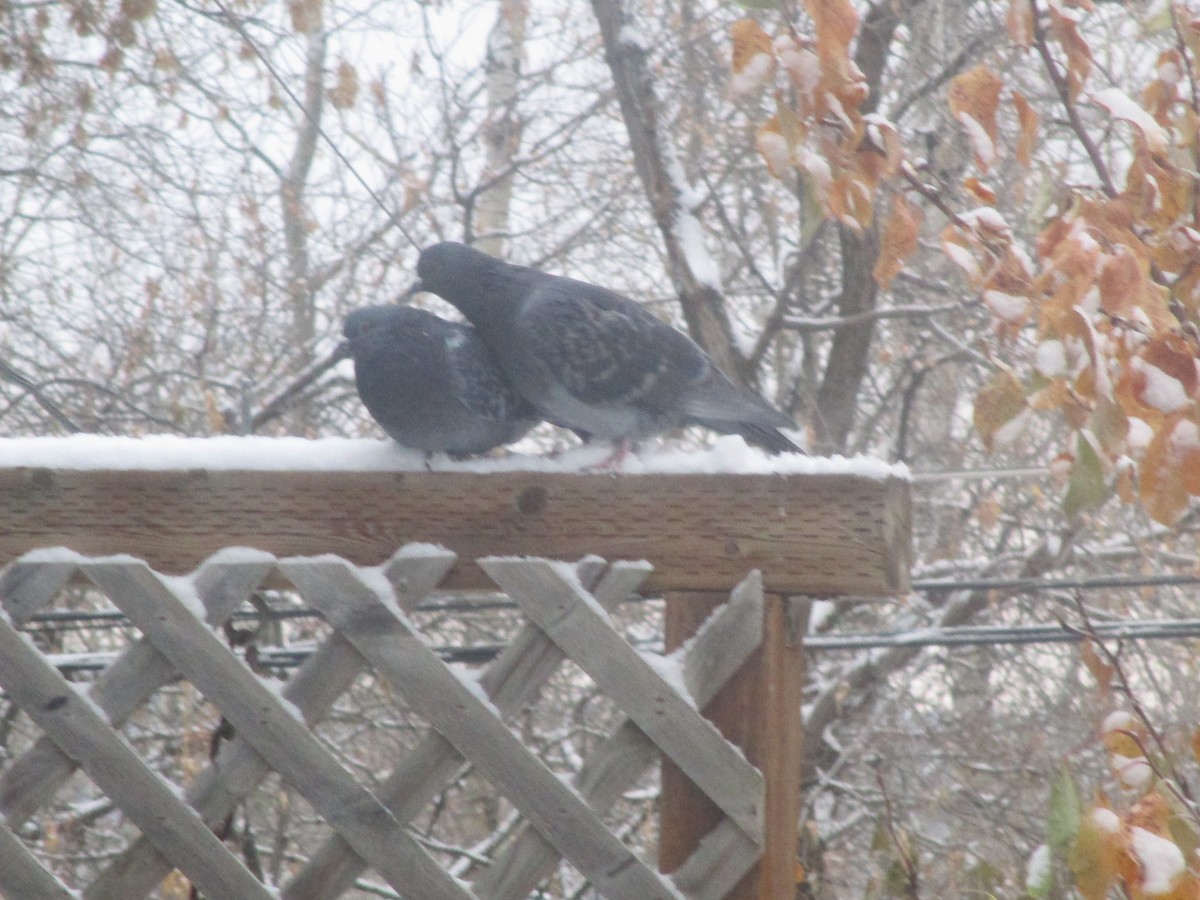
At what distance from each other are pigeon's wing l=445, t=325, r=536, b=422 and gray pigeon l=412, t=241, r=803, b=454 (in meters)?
0.04

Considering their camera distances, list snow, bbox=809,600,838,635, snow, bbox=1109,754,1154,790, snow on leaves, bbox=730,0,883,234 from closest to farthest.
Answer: snow on leaves, bbox=730,0,883,234 → snow, bbox=1109,754,1154,790 → snow, bbox=809,600,838,635

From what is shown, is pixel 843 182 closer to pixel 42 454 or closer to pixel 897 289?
pixel 42 454

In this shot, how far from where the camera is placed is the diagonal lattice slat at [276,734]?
1.53m

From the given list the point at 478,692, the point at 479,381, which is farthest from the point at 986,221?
the point at 478,692

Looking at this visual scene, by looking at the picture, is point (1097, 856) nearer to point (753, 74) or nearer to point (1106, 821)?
point (1106, 821)

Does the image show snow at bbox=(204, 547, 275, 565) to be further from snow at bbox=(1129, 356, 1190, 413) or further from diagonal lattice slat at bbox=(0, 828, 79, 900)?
snow at bbox=(1129, 356, 1190, 413)

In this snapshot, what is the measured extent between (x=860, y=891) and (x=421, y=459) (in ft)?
17.8

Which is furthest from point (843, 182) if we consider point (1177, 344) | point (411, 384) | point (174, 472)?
point (174, 472)

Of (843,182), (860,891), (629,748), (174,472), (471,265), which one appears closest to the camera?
(629,748)

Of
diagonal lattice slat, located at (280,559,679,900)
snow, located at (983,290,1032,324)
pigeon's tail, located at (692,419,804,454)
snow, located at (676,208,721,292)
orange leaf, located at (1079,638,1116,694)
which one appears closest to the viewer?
diagonal lattice slat, located at (280,559,679,900)

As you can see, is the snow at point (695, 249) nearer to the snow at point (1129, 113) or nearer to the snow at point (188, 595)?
the snow at point (1129, 113)

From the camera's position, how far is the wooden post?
154 cm

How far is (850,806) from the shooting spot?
258 inches

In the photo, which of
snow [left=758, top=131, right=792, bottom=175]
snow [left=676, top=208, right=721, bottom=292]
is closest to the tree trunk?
snow [left=676, top=208, right=721, bottom=292]
